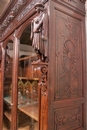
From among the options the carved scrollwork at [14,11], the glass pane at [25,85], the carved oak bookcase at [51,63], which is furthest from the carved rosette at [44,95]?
the carved scrollwork at [14,11]

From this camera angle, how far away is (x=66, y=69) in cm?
82

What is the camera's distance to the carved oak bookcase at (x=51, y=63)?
2.37 feet

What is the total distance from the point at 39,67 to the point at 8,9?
0.97 metres

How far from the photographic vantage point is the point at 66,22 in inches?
33.3

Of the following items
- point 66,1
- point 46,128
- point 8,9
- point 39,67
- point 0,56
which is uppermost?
point 8,9

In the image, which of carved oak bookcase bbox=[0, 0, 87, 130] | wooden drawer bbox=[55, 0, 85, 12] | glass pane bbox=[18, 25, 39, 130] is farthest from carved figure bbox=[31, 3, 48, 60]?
glass pane bbox=[18, 25, 39, 130]

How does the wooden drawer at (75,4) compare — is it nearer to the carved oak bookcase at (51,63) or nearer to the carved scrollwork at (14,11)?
the carved oak bookcase at (51,63)

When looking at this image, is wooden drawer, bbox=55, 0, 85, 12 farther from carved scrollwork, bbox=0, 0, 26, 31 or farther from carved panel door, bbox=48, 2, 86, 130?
carved scrollwork, bbox=0, 0, 26, 31

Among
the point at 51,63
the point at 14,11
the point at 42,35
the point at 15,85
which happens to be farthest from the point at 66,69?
the point at 14,11

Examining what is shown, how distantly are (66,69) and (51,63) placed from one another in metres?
0.16

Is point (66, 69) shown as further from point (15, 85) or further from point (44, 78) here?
point (15, 85)

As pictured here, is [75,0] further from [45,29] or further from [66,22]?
[45,29]

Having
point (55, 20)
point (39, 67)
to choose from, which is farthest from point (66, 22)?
point (39, 67)

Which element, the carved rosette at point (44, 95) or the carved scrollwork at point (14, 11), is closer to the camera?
the carved rosette at point (44, 95)
